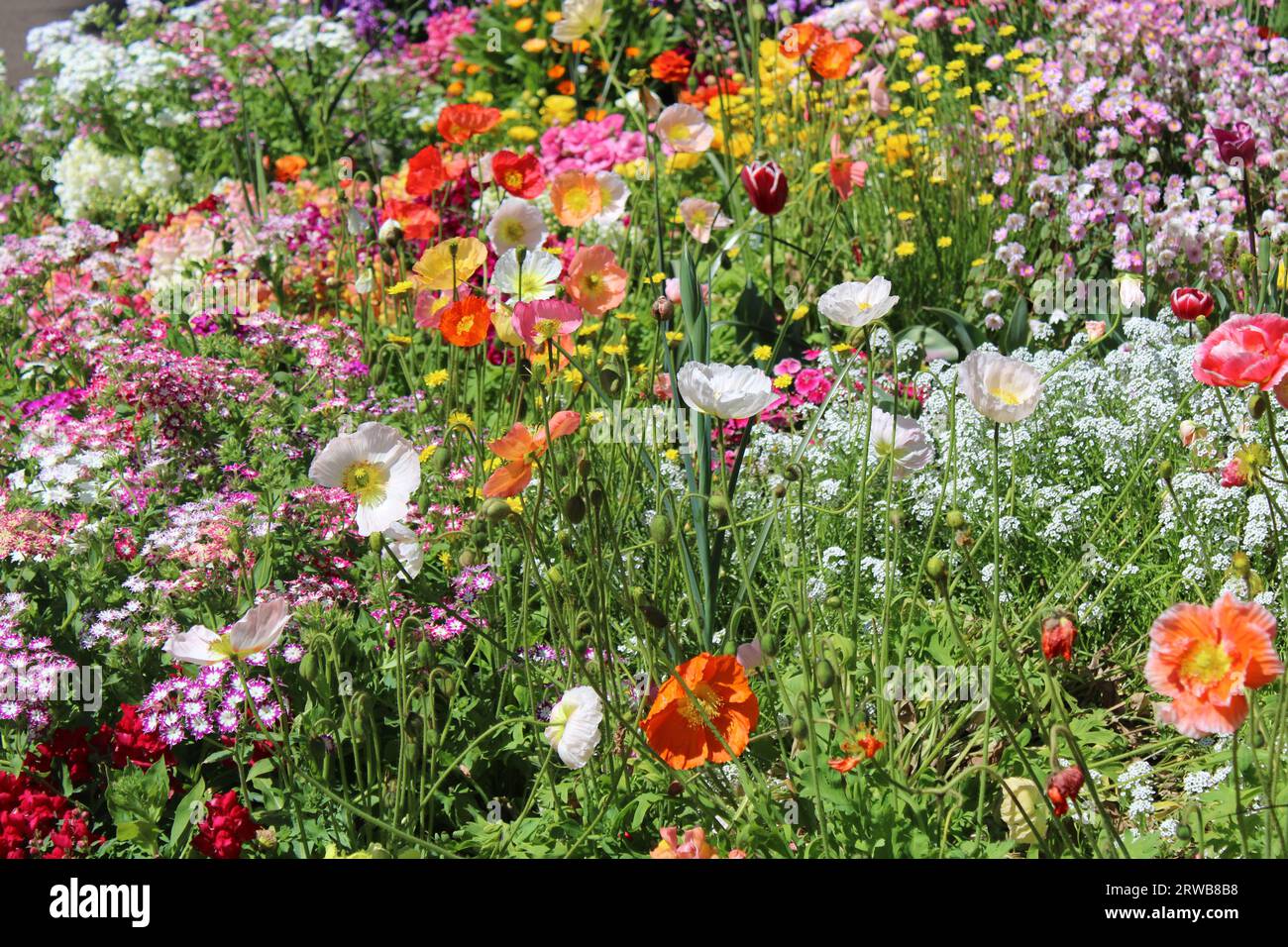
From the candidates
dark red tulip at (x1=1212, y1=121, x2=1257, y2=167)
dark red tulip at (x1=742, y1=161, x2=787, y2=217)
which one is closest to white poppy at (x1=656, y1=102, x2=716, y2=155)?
dark red tulip at (x1=742, y1=161, x2=787, y2=217)

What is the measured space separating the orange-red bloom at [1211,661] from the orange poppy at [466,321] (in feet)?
4.17

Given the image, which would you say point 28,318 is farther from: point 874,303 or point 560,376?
point 874,303

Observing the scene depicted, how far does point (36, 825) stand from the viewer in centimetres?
206

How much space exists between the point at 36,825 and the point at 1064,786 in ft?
5.06

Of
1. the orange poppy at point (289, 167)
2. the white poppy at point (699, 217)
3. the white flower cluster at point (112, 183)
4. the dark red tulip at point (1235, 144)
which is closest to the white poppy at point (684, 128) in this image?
the white poppy at point (699, 217)

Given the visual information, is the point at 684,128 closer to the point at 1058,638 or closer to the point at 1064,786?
the point at 1058,638

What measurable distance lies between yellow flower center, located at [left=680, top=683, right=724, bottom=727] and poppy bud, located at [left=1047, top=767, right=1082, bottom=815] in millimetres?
465

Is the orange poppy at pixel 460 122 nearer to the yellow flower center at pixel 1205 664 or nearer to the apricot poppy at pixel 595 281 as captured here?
the apricot poppy at pixel 595 281

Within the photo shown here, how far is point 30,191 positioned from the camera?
583cm

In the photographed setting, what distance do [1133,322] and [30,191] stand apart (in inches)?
189

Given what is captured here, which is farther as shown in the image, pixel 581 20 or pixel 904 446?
pixel 581 20

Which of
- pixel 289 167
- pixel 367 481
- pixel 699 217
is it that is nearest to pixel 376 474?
pixel 367 481

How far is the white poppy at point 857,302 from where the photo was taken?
7.27ft
